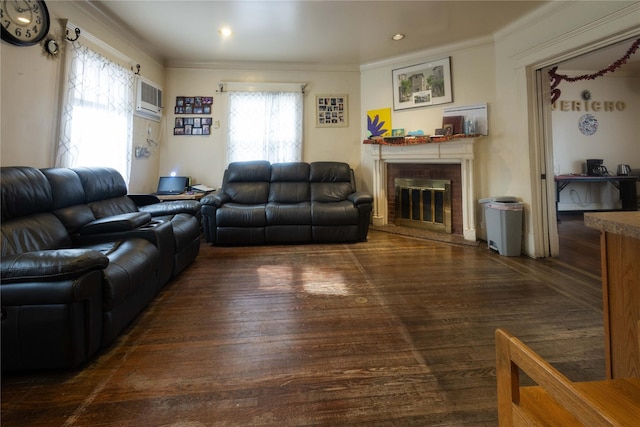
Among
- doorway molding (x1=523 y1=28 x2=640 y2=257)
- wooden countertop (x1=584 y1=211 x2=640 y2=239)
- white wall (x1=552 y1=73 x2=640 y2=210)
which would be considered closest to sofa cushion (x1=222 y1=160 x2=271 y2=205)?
doorway molding (x1=523 y1=28 x2=640 y2=257)

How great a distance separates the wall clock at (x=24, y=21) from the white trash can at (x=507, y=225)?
434cm

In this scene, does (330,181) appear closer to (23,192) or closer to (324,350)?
(324,350)

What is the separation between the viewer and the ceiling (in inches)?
111

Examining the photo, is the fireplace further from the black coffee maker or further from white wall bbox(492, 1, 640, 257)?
the black coffee maker

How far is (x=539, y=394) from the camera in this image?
0.58 m

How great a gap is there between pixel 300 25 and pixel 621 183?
5886mm

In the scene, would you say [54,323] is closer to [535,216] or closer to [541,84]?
[535,216]

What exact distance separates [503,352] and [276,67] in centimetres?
477

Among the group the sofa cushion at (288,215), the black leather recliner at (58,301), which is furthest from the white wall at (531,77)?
the black leather recliner at (58,301)

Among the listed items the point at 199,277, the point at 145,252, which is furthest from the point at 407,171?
the point at 145,252

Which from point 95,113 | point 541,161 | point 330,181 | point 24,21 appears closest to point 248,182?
point 330,181

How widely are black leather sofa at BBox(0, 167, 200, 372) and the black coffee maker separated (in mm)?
6383

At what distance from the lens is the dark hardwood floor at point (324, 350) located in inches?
44.6

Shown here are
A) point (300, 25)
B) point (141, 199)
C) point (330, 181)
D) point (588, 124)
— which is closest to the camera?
point (141, 199)
